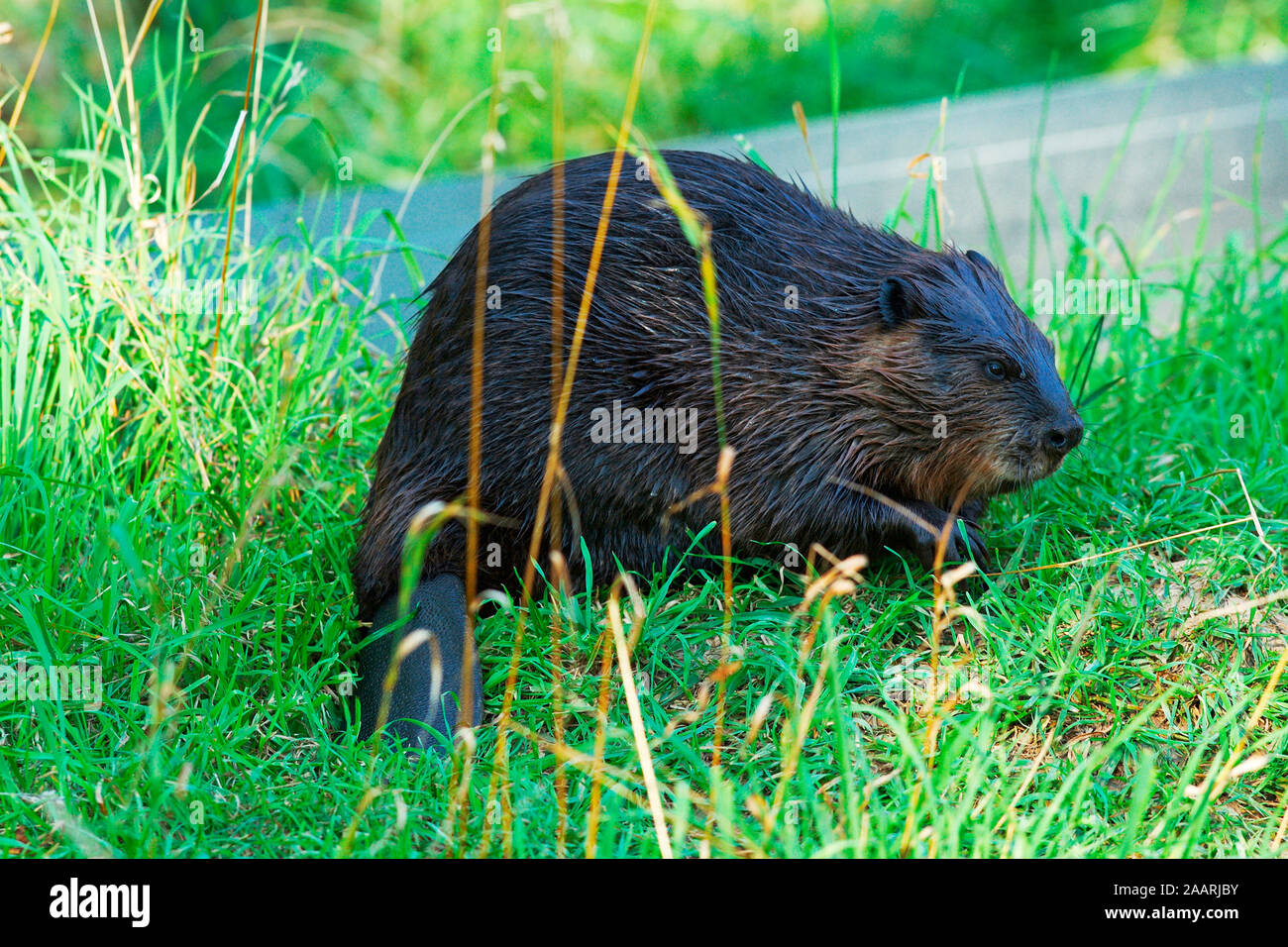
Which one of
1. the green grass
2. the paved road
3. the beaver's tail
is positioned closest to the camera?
the green grass

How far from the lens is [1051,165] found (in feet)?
15.4

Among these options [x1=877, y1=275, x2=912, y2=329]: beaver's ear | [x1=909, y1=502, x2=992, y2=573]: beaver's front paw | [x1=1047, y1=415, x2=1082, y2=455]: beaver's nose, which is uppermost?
[x1=877, y1=275, x2=912, y2=329]: beaver's ear

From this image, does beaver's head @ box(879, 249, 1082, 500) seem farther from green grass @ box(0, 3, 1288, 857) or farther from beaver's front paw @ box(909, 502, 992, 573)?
green grass @ box(0, 3, 1288, 857)

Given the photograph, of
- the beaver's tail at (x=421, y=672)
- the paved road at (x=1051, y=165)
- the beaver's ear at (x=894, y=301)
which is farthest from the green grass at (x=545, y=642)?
the paved road at (x=1051, y=165)

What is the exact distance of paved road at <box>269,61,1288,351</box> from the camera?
14.6ft

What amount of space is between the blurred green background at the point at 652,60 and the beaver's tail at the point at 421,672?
408 cm

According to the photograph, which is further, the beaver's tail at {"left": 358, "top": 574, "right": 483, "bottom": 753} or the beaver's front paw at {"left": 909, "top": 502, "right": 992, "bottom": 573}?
the beaver's front paw at {"left": 909, "top": 502, "right": 992, "bottom": 573}

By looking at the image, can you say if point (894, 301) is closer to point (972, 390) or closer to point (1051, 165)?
point (972, 390)

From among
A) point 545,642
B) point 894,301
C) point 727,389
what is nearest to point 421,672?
point 545,642

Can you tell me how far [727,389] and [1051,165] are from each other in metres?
2.66

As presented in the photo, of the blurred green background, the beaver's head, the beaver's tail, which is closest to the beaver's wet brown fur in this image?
the beaver's head

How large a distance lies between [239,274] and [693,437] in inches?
64.2

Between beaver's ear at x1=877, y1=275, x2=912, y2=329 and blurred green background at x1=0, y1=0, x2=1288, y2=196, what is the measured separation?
4.12 m

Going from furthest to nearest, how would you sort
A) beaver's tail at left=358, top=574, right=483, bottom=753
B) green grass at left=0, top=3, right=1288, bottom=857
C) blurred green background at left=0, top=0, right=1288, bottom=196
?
blurred green background at left=0, top=0, right=1288, bottom=196, beaver's tail at left=358, top=574, right=483, bottom=753, green grass at left=0, top=3, right=1288, bottom=857
